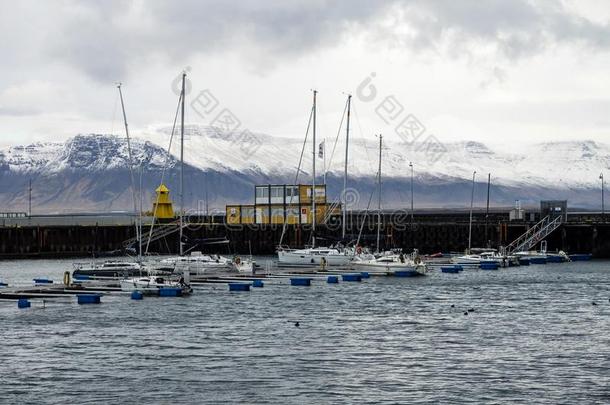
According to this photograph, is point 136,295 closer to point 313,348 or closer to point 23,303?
point 23,303

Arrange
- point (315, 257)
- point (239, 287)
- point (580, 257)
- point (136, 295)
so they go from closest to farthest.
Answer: point (136, 295)
point (239, 287)
point (315, 257)
point (580, 257)

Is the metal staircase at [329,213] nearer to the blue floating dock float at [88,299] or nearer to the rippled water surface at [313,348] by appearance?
the rippled water surface at [313,348]

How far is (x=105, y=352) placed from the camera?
6303 centimetres

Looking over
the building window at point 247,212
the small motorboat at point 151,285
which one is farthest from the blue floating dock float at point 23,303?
the building window at point 247,212

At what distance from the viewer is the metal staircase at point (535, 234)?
150875mm

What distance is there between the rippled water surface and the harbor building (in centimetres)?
6279

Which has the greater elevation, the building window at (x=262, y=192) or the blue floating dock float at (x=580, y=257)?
the building window at (x=262, y=192)

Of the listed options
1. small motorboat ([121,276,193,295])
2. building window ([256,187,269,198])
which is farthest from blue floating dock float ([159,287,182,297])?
building window ([256,187,269,198])

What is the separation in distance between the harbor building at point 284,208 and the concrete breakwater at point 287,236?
100 inches

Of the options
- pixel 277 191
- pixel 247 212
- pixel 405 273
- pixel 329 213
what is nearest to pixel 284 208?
pixel 277 191

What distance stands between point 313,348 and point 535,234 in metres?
91.5

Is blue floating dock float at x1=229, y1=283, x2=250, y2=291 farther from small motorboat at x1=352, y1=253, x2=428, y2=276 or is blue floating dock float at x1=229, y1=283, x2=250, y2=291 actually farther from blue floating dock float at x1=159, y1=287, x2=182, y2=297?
small motorboat at x1=352, y1=253, x2=428, y2=276

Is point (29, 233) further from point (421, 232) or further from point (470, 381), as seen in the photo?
point (470, 381)

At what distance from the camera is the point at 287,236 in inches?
6245
